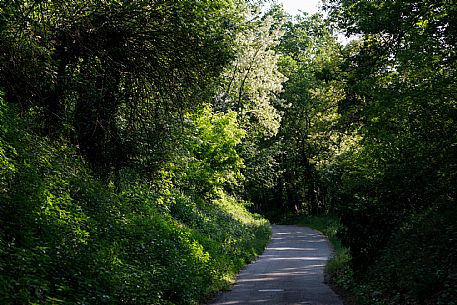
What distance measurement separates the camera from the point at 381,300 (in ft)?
35.0

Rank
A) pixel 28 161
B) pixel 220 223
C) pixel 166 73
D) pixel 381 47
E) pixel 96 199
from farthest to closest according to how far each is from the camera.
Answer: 1. pixel 220 223
2. pixel 381 47
3. pixel 96 199
4. pixel 166 73
5. pixel 28 161

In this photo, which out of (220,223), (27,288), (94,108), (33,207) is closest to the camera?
(27,288)

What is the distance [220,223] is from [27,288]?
17.0 m

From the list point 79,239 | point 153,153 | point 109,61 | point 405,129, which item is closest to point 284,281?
point 153,153

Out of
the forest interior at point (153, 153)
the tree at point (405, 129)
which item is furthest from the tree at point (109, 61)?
the tree at point (405, 129)

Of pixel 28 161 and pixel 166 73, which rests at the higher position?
pixel 166 73

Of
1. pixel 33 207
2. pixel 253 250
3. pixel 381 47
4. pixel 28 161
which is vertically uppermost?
pixel 381 47

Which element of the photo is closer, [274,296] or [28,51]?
[28,51]

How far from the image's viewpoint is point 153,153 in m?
13.2

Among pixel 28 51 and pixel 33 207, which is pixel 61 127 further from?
pixel 33 207

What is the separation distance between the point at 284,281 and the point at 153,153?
5.68 m

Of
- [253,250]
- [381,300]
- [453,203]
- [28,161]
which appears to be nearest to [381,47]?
[453,203]

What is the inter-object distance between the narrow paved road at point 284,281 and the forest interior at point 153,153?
25.2 inches

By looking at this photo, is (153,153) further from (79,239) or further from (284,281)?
(284,281)
